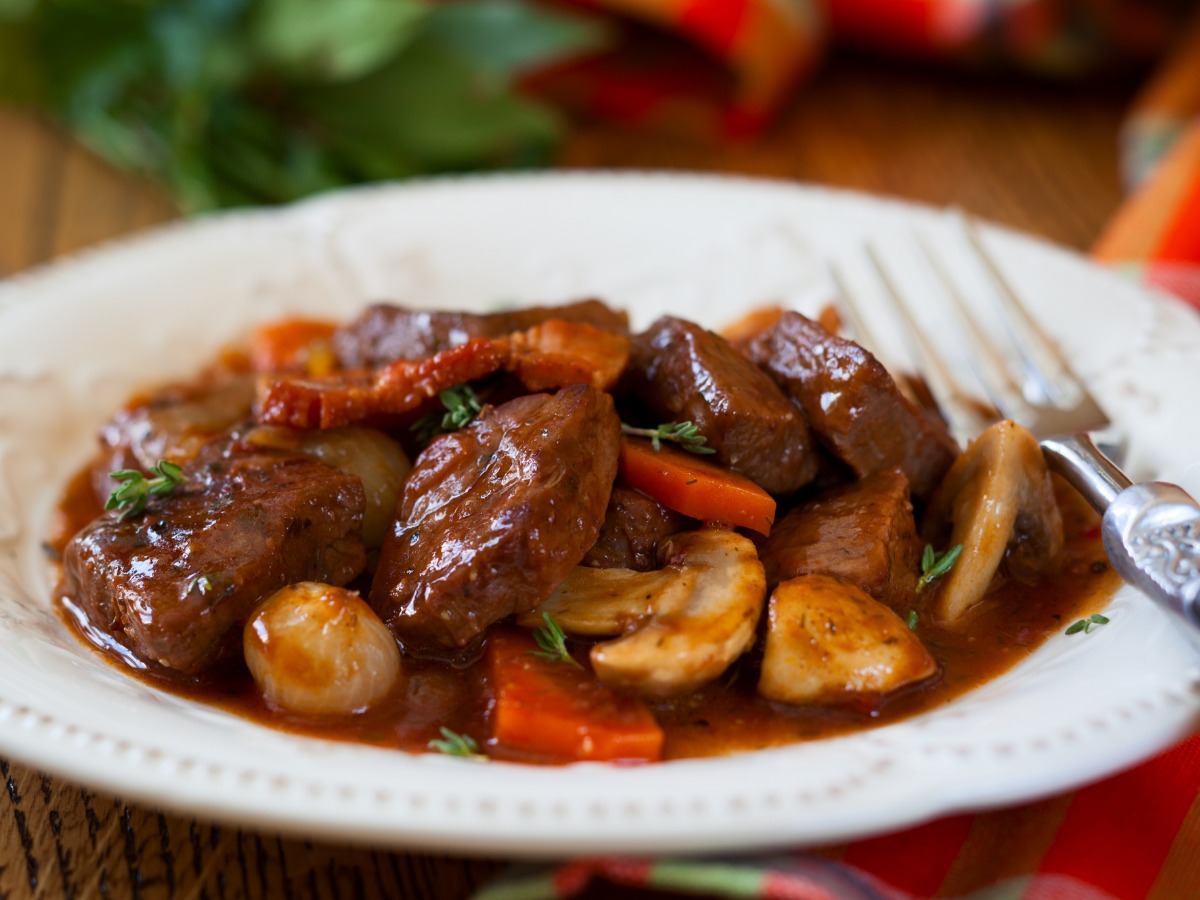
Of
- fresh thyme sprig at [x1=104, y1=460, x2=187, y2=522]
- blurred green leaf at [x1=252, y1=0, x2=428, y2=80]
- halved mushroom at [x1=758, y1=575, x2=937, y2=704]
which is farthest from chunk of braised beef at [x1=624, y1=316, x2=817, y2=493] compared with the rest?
blurred green leaf at [x1=252, y1=0, x2=428, y2=80]

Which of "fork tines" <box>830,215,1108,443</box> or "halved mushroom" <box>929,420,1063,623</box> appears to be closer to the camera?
"halved mushroom" <box>929,420,1063,623</box>

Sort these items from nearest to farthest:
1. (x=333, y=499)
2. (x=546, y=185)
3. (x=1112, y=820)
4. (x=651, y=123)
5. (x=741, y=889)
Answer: (x=741, y=889) → (x=1112, y=820) → (x=333, y=499) → (x=546, y=185) → (x=651, y=123)

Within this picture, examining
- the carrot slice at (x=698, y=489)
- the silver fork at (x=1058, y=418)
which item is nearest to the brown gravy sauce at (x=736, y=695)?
the silver fork at (x=1058, y=418)

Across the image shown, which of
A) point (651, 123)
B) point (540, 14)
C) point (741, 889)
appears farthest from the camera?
point (651, 123)

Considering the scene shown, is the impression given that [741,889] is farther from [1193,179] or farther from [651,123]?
[651,123]

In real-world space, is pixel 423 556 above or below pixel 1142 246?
below

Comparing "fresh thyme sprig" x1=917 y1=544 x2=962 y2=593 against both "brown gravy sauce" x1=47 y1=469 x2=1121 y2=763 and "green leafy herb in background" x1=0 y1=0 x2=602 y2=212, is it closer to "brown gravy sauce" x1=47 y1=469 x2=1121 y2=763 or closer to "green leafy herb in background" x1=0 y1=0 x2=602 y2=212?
"brown gravy sauce" x1=47 y1=469 x2=1121 y2=763

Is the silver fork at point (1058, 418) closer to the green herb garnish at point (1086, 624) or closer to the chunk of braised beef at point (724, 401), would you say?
the green herb garnish at point (1086, 624)

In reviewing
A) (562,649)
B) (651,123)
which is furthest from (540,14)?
(562,649)
